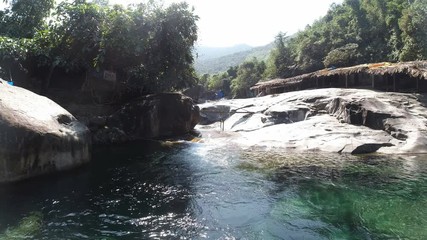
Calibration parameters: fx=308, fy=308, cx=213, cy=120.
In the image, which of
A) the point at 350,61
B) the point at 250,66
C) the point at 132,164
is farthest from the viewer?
the point at 250,66

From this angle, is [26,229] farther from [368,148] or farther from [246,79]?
[246,79]

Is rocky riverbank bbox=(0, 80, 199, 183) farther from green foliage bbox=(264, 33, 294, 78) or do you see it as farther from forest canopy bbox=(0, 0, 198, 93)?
green foliage bbox=(264, 33, 294, 78)

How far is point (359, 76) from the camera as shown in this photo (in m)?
29.5

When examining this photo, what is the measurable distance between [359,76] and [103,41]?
23103 mm

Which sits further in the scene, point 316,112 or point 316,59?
point 316,59

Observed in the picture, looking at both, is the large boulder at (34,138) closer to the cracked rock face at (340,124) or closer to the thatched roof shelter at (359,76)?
the cracked rock face at (340,124)

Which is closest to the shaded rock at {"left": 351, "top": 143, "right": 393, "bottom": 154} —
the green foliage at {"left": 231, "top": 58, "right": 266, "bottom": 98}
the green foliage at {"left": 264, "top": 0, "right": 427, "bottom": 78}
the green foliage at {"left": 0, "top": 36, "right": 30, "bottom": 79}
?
the green foliage at {"left": 0, "top": 36, "right": 30, "bottom": 79}

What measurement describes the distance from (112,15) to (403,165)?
64.2 feet

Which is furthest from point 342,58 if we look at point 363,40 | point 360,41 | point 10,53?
point 10,53

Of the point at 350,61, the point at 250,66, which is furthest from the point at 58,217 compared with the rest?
the point at 250,66

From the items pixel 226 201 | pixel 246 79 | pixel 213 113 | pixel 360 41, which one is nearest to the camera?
pixel 226 201

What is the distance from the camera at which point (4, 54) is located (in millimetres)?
20016

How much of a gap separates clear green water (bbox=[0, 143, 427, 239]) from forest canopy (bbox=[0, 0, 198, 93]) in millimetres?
10008

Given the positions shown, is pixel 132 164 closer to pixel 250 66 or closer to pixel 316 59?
pixel 316 59
